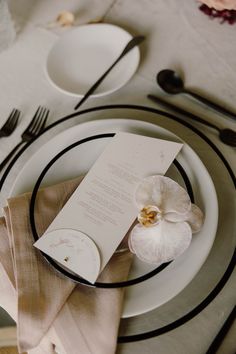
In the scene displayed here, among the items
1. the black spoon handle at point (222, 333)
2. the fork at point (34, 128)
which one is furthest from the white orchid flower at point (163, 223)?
the fork at point (34, 128)

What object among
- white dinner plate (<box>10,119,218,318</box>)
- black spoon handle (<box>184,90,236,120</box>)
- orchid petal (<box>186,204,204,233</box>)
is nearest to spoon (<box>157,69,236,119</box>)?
black spoon handle (<box>184,90,236,120</box>)

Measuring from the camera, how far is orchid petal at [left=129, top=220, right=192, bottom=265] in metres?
0.48

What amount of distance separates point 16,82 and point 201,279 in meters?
0.46

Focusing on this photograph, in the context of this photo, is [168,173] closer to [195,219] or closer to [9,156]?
[195,219]

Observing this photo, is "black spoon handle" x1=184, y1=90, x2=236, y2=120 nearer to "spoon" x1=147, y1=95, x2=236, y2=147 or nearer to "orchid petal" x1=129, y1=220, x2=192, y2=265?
"spoon" x1=147, y1=95, x2=236, y2=147

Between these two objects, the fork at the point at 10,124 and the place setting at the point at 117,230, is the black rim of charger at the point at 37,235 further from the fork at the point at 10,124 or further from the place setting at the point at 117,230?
the fork at the point at 10,124

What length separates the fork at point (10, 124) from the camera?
67 centimetres

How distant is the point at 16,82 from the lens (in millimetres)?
732

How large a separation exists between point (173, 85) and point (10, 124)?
273mm

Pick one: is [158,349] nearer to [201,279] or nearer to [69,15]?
[201,279]

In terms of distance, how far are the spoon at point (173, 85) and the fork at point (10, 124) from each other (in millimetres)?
241

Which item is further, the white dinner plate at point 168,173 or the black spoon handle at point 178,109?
the black spoon handle at point 178,109

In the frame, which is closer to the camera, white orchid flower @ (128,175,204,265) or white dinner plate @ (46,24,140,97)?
white orchid flower @ (128,175,204,265)

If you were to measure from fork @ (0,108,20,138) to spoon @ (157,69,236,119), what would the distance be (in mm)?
241
